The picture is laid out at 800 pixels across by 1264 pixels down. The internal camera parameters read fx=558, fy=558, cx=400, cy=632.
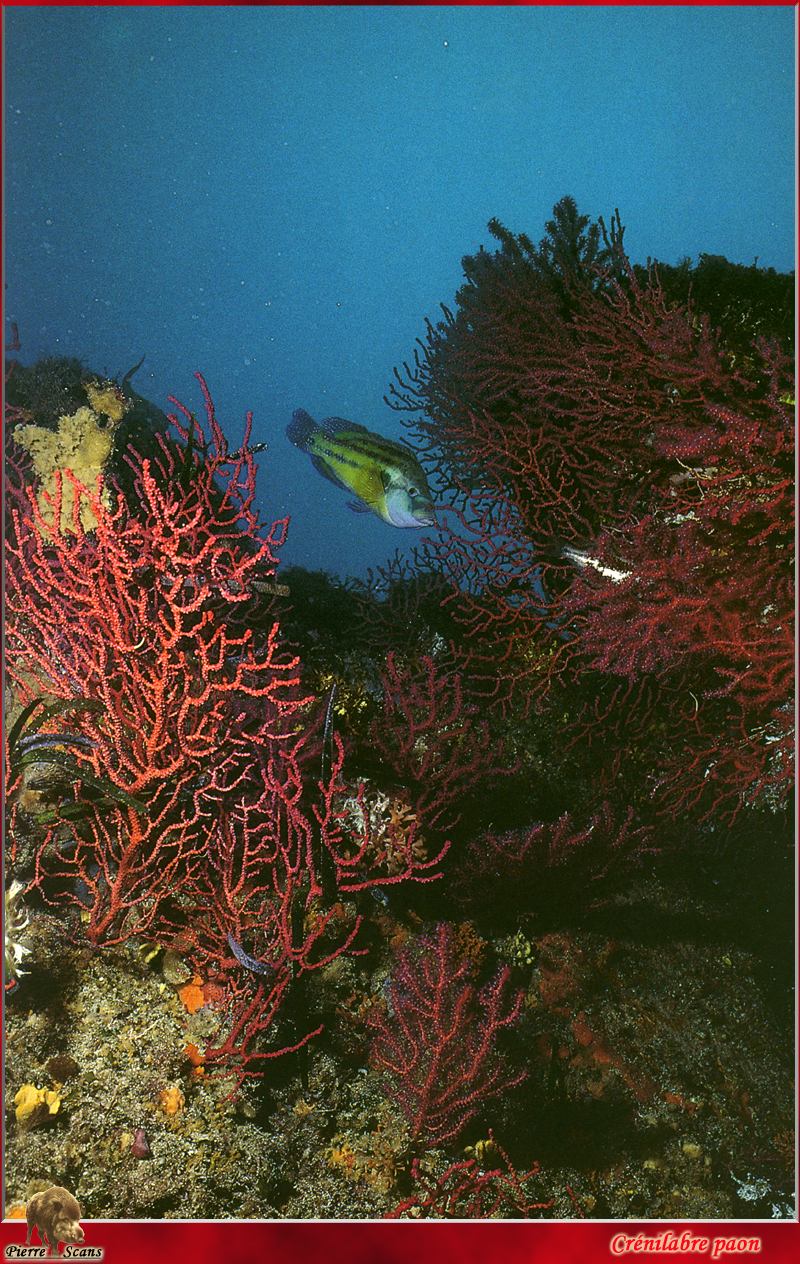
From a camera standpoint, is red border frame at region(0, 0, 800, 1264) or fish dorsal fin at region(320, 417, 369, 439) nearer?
red border frame at region(0, 0, 800, 1264)

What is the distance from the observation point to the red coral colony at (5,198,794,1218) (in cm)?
225

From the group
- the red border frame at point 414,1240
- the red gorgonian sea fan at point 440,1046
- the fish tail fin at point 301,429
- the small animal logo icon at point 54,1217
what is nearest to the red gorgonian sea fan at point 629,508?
the fish tail fin at point 301,429

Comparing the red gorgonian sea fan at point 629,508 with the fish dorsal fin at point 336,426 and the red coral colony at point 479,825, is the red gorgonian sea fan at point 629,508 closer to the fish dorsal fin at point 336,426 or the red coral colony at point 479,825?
the red coral colony at point 479,825

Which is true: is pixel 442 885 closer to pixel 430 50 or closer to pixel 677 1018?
pixel 677 1018

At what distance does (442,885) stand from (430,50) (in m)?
6.09

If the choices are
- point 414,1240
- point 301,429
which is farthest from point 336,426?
point 414,1240

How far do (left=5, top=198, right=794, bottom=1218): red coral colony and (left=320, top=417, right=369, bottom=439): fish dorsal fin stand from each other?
0.66m

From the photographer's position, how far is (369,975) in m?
2.68

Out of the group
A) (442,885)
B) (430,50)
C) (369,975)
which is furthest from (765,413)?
(430,50)

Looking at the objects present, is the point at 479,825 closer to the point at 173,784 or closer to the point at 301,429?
the point at 173,784

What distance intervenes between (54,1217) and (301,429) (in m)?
3.59

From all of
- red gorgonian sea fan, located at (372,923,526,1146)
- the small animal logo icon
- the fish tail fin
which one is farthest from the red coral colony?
the fish tail fin

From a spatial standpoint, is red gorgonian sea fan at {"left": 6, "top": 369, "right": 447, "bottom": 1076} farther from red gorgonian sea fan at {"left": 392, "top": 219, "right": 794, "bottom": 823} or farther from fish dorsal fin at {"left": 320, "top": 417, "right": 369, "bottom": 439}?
red gorgonian sea fan at {"left": 392, "top": 219, "right": 794, "bottom": 823}

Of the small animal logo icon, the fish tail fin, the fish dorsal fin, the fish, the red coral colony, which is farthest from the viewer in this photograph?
the fish tail fin
